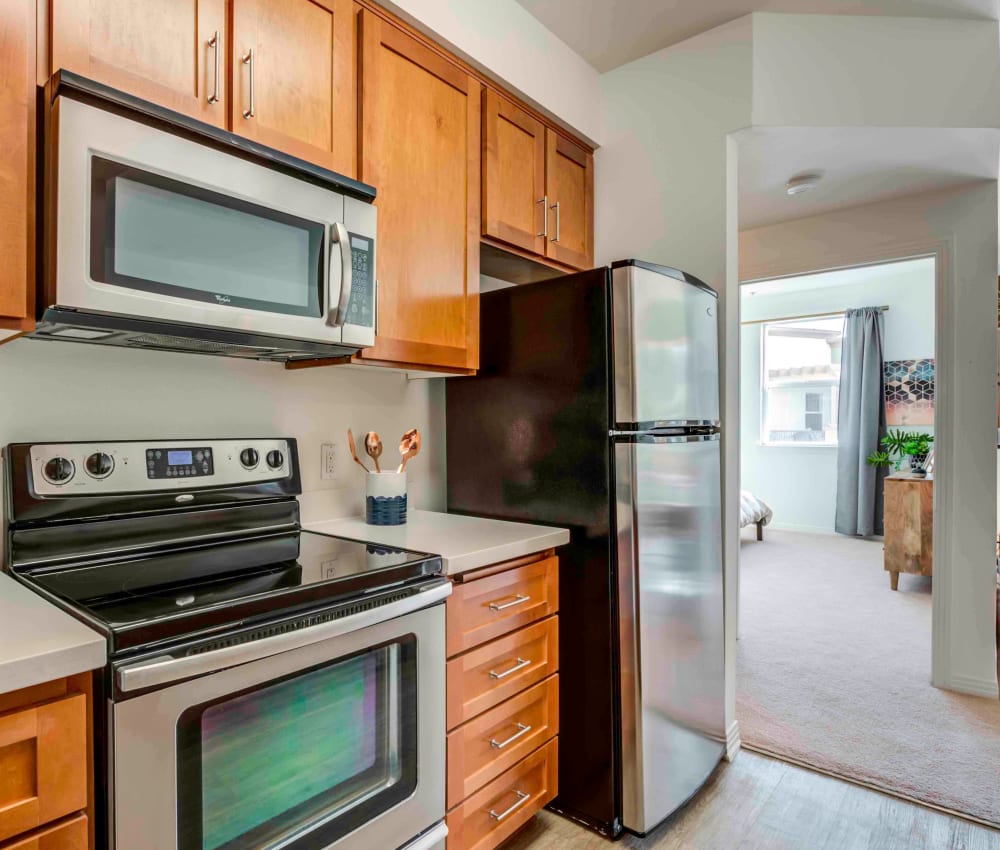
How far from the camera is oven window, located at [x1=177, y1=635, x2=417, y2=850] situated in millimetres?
1064

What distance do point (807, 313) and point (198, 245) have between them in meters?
6.71

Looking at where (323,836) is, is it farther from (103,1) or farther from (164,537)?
(103,1)

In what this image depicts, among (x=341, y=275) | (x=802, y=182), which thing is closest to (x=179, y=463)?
(x=341, y=275)

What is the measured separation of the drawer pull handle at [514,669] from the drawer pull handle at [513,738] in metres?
0.16

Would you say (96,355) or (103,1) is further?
(96,355)

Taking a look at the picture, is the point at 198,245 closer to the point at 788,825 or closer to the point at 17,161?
the point at 17,161

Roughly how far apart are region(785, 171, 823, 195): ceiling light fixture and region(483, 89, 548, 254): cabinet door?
1.28 m

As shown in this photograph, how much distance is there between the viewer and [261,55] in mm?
1462

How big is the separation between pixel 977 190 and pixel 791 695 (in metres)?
2.44

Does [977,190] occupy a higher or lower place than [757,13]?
lower

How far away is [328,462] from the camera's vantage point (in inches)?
78.4

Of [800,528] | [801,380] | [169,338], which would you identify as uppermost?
[801,380]

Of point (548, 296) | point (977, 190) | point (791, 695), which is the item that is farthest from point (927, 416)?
point (548, 296)

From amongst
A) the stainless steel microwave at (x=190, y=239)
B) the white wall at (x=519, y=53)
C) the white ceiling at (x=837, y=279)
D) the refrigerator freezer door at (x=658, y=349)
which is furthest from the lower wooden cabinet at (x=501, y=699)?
the white ceiling at (x=837, y=279)
